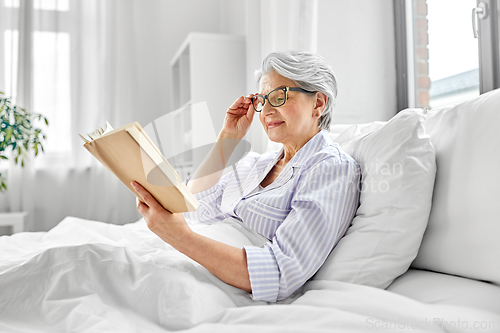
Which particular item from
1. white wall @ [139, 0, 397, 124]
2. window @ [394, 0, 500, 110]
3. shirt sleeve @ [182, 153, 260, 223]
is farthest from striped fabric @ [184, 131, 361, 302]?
white wall @ [139, 0, 397, 124]

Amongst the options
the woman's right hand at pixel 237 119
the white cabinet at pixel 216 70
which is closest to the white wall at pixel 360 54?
the white cabinet at pixel 216 70

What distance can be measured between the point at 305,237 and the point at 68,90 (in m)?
2.65

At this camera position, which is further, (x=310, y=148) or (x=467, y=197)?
(x=310, y=148)

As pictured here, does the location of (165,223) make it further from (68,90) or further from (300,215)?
(68,90)

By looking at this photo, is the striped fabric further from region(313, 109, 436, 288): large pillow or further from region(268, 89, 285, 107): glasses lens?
region(268, 89, 285, 107): glasses lens

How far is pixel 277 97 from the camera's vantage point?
112cm

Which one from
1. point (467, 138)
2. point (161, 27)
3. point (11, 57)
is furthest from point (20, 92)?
point (467, 138)

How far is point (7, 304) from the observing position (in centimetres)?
71

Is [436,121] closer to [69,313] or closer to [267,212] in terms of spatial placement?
[267,212]

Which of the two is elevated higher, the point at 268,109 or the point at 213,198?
the point at 268,109

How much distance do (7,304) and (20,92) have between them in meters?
2.51

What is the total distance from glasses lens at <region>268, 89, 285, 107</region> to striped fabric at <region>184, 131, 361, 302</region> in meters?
0.14

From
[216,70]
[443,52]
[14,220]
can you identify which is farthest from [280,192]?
[14,220]

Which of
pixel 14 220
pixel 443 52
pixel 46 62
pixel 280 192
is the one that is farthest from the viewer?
pixel 46 62
